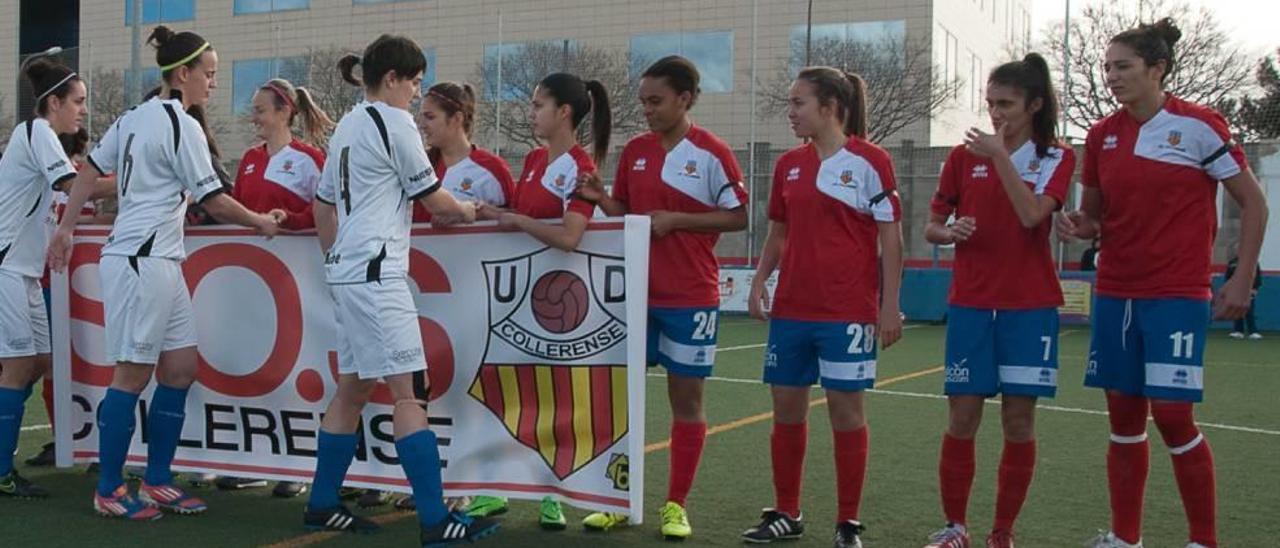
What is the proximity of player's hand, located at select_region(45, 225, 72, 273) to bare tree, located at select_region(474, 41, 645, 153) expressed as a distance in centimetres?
2780

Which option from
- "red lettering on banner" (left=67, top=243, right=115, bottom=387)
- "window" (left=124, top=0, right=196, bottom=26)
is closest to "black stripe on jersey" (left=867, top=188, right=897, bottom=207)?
"red lettering on banner" (left=67, top=243, right=115, bottom=387)

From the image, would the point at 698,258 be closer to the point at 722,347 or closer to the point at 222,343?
the point at 222,343

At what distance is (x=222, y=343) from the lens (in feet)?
21.0

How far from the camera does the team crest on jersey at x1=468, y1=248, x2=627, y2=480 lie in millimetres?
5629

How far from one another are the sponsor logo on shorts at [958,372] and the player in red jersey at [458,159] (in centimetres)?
238

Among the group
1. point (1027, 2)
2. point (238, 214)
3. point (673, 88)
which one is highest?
point (1027, 2)

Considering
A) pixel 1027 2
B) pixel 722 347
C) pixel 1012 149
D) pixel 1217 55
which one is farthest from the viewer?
pixel 1027 2

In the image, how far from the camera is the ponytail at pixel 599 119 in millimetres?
5879

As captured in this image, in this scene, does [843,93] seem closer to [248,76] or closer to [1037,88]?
[1037,88]

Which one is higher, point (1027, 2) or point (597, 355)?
point (1027, 2)

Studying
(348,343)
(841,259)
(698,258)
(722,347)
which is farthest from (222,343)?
(722,347)

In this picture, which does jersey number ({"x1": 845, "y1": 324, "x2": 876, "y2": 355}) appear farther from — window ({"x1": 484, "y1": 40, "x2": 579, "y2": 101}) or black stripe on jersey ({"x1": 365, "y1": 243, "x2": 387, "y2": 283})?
window ({"x1": 484, "y1": 40, "x2": 579, "y2": 101})

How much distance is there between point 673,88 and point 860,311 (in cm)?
131

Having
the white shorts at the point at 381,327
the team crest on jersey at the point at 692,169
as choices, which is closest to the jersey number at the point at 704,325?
the team crest on jersey at the point at 692,169
